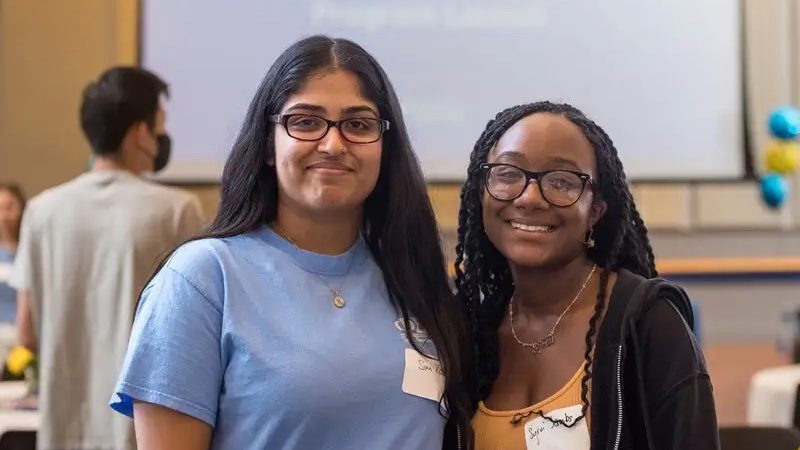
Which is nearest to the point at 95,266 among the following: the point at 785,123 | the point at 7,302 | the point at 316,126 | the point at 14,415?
the point at 14,415

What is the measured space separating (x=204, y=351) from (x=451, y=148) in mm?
4160

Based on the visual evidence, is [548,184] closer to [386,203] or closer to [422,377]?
[386,203]

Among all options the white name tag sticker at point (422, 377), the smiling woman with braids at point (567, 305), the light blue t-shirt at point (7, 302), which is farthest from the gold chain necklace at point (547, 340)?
the light blue t-shirt at point (7, 302)

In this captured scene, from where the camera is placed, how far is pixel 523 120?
1595mm

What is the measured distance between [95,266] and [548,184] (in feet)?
5.06

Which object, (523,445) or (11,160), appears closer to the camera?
(523,445)

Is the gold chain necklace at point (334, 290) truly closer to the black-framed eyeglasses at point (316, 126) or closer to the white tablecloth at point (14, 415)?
the black-framed eyeglasses at point (316, 126)

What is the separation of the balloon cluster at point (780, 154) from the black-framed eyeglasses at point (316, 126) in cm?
429

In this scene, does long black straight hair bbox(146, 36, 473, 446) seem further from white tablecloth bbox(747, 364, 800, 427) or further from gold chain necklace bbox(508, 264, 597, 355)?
white tablecloth bbox(747, 364, 800, 427)

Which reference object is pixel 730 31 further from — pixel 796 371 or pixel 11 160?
pixel 11 160

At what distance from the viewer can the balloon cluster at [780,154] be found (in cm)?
514

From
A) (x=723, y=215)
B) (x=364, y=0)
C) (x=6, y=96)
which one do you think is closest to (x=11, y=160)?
(x=6, y=96)

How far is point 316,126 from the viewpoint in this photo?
4.58 ft

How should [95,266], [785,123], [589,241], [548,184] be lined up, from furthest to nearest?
[785,123] → [95,266] → [589,241] → [548,184]
